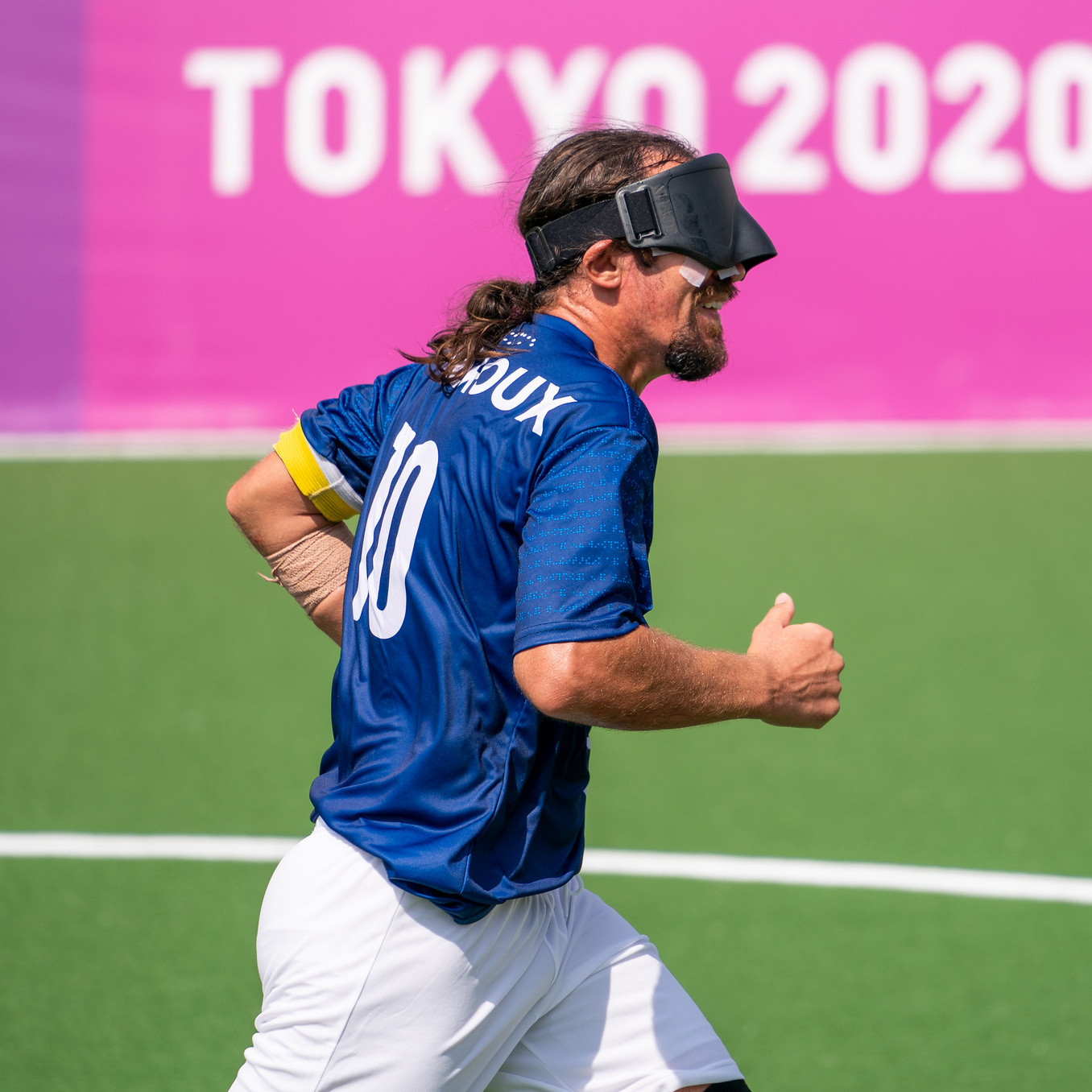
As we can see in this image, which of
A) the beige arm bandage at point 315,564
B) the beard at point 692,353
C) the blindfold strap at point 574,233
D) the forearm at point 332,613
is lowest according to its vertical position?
the forearm at point 332,613

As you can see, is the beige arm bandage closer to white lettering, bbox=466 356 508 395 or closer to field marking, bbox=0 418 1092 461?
white lettering, bbox=466 356 508 395

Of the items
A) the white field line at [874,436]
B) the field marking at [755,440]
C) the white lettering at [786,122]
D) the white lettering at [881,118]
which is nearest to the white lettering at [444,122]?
the white lettering at [786,122]

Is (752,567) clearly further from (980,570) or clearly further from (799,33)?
(799,33)

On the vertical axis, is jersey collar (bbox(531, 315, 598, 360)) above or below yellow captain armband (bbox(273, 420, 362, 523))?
above

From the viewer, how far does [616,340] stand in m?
2.70

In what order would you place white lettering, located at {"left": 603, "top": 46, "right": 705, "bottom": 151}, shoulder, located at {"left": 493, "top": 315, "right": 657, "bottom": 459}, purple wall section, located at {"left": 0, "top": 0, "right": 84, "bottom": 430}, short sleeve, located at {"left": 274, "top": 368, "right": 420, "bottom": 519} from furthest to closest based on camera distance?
purple wall section, located at {"left": 0, "top": 0, "right": 84, "bottom": 430} < white lettering, located at {"left": 603, "top": 46, "right": 705, "bottom": 151} < short sleeve, located at {"left": 274, "top": 368, "right": 420, "bottom": 519} < shoulder, located at {"left": 493, "top": 315, "right": 657, "bottom": 459}

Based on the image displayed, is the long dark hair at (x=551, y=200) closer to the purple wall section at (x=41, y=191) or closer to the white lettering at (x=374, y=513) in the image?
the white lettering at (x=374, y=513)

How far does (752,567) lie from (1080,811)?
3078 millimetres

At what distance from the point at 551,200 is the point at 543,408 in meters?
0.64

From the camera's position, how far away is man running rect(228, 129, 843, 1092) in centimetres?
229

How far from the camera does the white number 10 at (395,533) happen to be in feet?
8.23

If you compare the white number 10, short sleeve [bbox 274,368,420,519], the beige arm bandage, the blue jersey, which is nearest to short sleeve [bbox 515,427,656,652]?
the blue jersey

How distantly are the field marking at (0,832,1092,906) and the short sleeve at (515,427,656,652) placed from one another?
3.25m

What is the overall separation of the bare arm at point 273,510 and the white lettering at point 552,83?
7.70 metres
